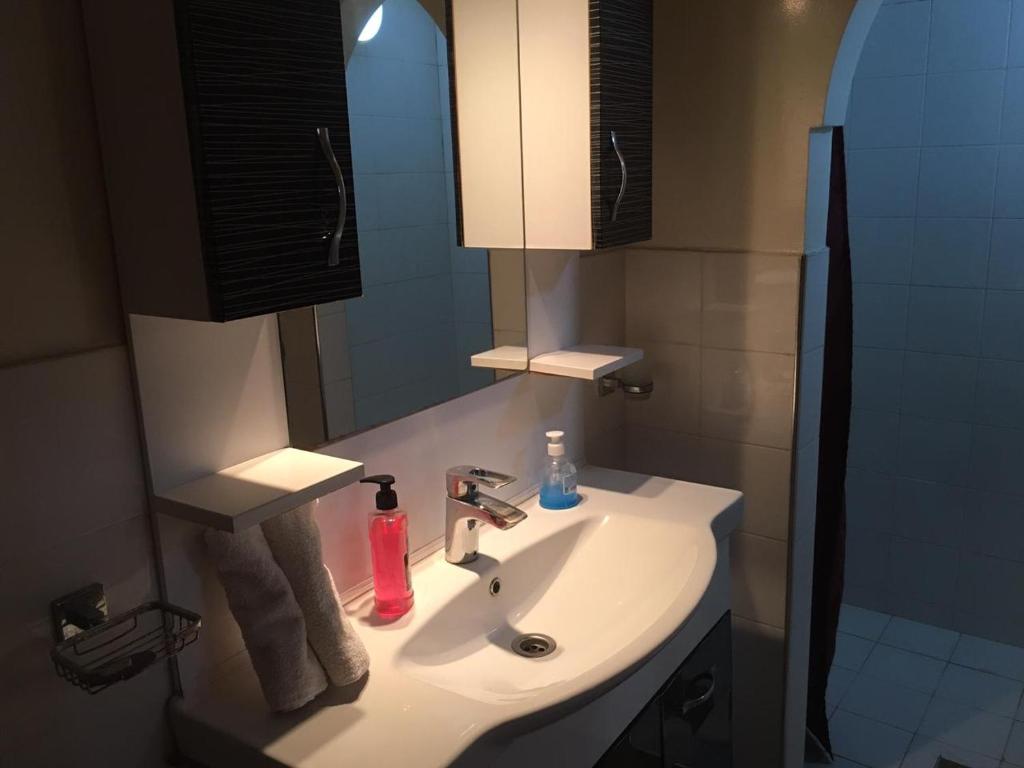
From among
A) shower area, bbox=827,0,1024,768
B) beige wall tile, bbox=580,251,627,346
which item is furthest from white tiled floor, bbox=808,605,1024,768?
beige wall tile, bbox=580,251,627,346

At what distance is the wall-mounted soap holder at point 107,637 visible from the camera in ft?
3.10

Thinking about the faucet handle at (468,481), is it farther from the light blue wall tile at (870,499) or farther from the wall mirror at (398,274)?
the light blue wall tile at (870,499)

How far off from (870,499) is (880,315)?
0.64m

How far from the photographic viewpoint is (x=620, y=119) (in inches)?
64.1

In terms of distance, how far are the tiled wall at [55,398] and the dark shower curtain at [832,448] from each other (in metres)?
1.55

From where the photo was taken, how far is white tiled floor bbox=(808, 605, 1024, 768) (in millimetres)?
2479

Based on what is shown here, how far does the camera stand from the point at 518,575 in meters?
1.58

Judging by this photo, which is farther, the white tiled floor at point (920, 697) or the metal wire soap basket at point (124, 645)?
the white tiled floor at point (920, 697)

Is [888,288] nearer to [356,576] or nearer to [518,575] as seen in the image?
[518,575]

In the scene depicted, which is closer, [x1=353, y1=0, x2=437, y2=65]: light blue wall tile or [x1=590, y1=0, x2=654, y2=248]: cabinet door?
[x1=353, y1=0, x2=437, y2=65]: light blue wall tile

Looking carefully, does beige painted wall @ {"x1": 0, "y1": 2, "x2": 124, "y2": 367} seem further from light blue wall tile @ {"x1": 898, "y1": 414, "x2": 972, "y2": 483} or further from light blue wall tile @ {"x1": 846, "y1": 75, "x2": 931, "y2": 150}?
light blue wall tile @ {"x1": 898, "y1": 414, "x2": 972, "y2": 483}

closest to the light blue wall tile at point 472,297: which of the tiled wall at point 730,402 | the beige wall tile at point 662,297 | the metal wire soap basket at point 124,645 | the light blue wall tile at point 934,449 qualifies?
the tiled wall at point 730,402

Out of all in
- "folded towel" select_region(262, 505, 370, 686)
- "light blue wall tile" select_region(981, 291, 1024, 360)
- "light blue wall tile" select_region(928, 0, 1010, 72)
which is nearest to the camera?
"folded towel" select_region(262, 505, 370, 686)

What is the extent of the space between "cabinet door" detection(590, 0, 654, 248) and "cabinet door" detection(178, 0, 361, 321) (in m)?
0.62
